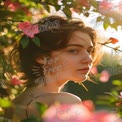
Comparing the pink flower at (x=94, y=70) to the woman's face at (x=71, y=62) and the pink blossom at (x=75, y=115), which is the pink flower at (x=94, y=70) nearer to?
the woman's face at (x=71, y=62)

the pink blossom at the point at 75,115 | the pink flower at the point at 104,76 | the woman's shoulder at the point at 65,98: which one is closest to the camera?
the pink blossom at the point at 75,115

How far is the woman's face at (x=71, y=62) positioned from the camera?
3.34 feet

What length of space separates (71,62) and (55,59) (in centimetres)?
6

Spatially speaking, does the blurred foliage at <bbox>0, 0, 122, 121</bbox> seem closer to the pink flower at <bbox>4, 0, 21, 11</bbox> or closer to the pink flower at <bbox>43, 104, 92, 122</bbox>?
the pink flower at <bbox>4, 0, 21, 11</bbox>

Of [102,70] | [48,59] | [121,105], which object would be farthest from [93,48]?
[121,105]

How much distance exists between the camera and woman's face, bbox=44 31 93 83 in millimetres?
1019

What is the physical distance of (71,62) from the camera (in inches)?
40.0

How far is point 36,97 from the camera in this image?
3.12 feet

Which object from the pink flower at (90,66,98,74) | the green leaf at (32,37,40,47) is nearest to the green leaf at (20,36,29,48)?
the green leaf at (32,37,40,47)

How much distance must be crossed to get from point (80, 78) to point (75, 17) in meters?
0.30

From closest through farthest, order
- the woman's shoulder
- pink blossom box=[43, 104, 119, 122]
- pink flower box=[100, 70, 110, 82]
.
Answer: pink blossom box=[43, 104, 119, 122] → the woman's shoulder → pink flower box=[100, 70, 110, 82]

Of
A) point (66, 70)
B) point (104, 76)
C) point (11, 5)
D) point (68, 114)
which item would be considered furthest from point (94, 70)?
point (68, 114)

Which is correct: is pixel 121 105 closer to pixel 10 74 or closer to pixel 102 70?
pixel 102 70

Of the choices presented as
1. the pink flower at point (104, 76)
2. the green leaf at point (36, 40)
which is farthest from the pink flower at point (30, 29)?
the pink flower at point (104, 76)
